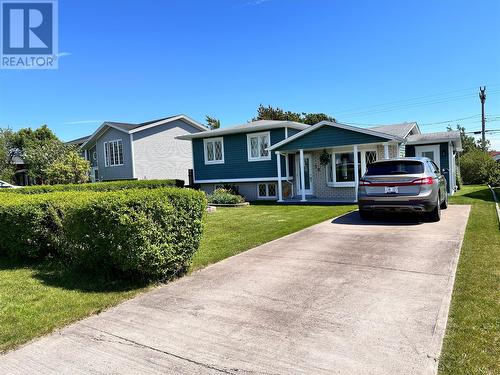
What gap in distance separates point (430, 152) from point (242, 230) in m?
14.1

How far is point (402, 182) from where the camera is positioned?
29.9ft

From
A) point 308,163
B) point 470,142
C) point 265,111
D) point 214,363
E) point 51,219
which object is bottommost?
point 214,363

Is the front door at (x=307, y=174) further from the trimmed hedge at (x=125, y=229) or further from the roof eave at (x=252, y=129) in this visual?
the trimmed hedge at (x=125, y=229)

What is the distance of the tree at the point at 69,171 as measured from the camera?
27438mm

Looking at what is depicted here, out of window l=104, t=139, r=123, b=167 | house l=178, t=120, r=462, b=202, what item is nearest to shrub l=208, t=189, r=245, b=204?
house l=178, t=120, r=462, b=202

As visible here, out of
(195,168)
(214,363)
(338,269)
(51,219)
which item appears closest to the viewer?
(214,363)

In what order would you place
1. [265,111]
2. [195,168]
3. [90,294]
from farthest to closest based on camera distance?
[265,111] < [195,168] < [90,294]

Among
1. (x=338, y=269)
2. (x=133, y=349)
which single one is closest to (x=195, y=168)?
(x=338, y=269)

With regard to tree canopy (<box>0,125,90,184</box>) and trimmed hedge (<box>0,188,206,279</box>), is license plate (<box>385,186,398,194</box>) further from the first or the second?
tree canopy (<box>0,125,90,184</box>)

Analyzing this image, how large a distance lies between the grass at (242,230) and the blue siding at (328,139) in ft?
13.4

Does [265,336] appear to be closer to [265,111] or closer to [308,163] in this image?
[308,163]

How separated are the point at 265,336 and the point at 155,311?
1.42 meters

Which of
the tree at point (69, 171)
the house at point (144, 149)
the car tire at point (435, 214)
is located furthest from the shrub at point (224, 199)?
the tree at point (69, 171)

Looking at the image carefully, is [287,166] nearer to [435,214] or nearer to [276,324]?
[435,214]
